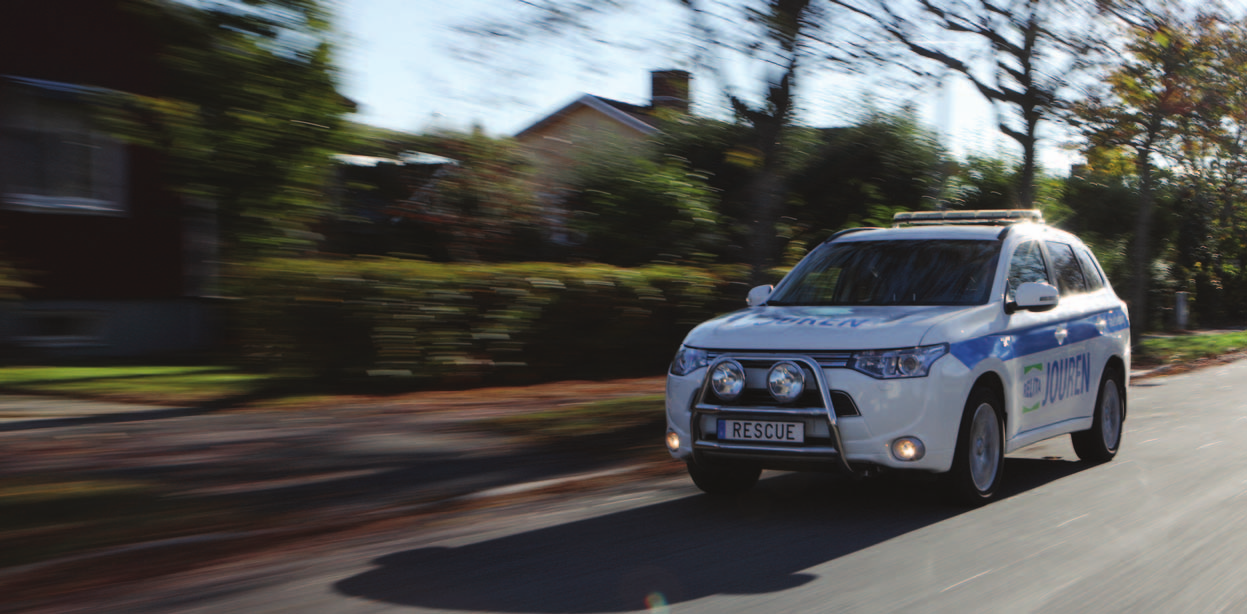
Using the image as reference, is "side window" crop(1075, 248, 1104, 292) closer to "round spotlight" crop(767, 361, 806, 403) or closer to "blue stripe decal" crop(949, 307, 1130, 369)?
"blue stripe decal" crop(949, 307, 1130, 369)

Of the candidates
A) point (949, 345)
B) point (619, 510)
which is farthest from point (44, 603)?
point (949, 345)

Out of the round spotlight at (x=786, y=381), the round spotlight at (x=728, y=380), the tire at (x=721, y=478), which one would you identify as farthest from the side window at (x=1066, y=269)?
the round spotlight at (x=728, y=380)

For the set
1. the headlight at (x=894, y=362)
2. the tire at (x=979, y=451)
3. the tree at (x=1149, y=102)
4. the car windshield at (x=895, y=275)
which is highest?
the tree at (x=1149, y=102)

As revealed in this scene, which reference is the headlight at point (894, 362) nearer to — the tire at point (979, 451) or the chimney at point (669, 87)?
the tire at point (979, 451)

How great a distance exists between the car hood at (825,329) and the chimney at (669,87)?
4671mm

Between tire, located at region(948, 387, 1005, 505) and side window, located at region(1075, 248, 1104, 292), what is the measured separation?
2.40 m

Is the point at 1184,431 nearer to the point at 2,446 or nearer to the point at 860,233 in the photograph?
the point at 860,233

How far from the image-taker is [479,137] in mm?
18250

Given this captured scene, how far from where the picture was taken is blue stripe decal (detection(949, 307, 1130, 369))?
6.76 meters

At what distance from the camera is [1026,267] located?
7.93 m

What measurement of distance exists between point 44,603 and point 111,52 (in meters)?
13.3

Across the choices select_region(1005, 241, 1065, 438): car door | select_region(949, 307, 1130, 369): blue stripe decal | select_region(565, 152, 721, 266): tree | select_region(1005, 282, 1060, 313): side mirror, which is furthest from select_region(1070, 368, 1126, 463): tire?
select_region(565, 152, 721, 266): tree

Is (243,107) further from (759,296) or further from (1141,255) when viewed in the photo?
(1141,255)

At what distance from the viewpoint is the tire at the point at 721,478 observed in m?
7.41
